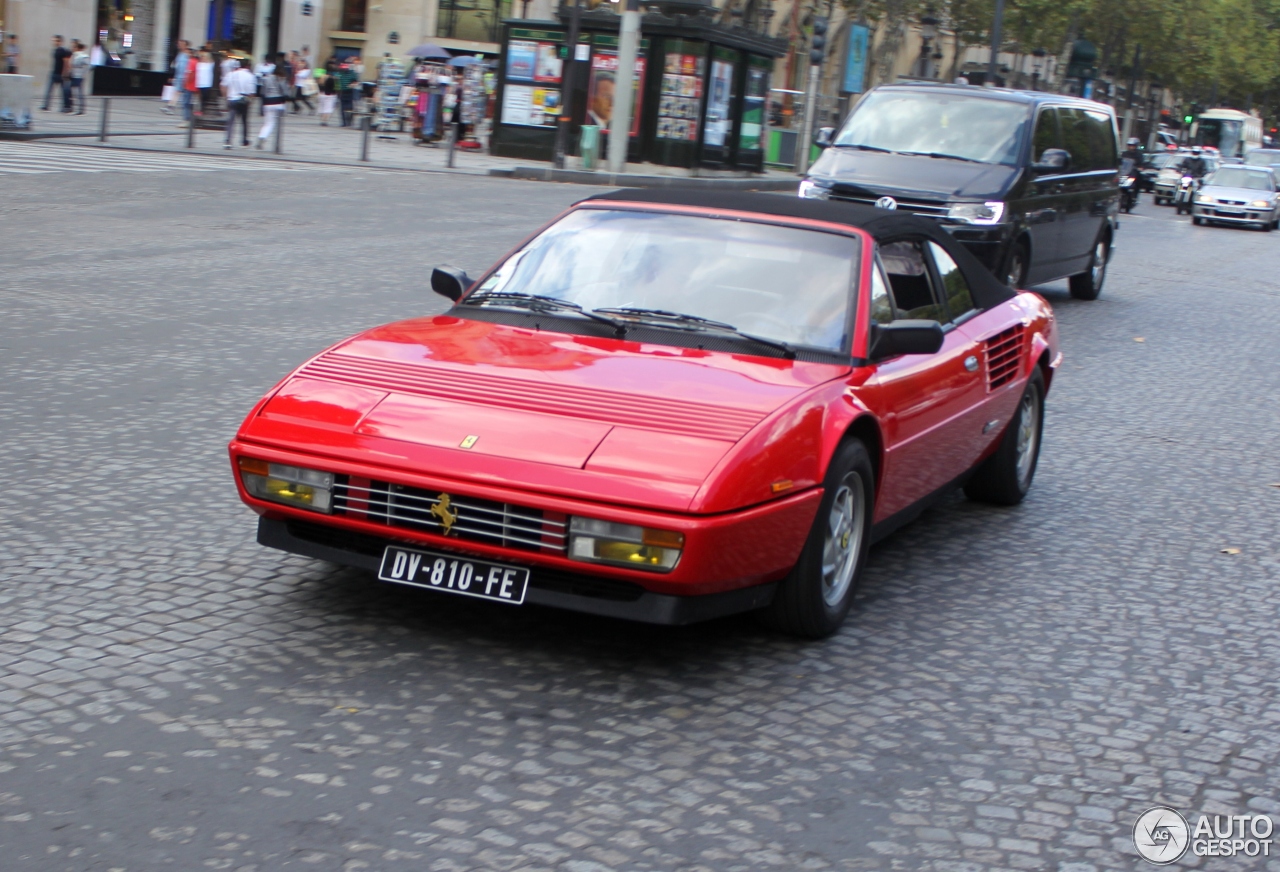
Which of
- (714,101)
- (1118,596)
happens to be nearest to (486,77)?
(714,101)

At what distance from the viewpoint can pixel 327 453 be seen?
14.7 ft

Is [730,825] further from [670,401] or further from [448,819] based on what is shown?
[670,401]

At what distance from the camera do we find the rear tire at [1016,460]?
6965 millimetres

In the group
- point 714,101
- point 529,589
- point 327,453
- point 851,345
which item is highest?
point 714,101

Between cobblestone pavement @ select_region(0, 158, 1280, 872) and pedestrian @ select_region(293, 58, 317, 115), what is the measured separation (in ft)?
142

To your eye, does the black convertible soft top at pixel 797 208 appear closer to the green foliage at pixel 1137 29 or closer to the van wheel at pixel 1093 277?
the van wheel at pixel 1093 277

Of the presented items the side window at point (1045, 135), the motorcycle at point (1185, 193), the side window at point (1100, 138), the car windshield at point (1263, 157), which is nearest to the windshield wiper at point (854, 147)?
the side window at point (1045, 135)

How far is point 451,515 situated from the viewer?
432 centimetres

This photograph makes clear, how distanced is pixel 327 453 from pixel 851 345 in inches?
70.7

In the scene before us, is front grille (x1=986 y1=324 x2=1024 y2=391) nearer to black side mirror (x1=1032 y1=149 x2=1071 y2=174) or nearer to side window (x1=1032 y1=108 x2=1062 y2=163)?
black side mirror (x1=1032 y1=149 x2=1071 y2=174)

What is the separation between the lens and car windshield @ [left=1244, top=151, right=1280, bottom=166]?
5419cm

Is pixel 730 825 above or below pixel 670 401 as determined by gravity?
below

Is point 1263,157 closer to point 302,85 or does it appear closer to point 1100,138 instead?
point 302,85

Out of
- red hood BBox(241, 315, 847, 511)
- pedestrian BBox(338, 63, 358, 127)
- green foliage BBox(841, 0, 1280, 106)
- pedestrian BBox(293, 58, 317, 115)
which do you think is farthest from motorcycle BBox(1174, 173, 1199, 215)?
red hood BBox(241, 315, 847, 511)
